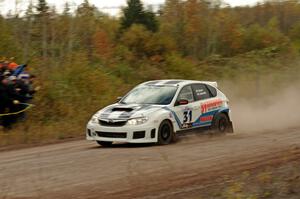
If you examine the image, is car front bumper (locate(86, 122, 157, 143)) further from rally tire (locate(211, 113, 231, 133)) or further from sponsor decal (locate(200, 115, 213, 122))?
rally tire (locate(211, 113, 231, 133))

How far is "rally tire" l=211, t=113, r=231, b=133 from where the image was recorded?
16.6m

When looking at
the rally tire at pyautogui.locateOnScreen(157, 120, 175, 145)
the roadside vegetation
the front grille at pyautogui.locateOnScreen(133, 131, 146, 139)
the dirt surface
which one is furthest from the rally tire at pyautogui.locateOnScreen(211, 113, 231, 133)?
the roadside vegetation

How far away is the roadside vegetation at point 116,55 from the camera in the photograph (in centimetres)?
2248

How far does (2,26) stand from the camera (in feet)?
77.9

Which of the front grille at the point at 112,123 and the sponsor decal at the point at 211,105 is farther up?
the sponsor decal at the point at 211,105

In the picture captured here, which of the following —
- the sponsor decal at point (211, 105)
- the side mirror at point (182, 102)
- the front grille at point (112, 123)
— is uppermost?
the side mirror at point (182, 102)

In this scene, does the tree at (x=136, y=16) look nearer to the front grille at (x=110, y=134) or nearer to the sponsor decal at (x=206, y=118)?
the sponsor decal at (x=206, y=118)

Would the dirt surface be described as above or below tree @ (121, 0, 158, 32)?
→ below

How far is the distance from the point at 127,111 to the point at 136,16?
42.3m

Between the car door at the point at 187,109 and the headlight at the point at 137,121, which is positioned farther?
the car door at the point at 187,109

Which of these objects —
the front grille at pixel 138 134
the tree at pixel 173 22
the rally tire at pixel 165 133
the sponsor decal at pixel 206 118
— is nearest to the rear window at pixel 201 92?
the sponsor decal at pixel 206 118

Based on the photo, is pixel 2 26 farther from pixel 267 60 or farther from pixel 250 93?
pixel 267 60

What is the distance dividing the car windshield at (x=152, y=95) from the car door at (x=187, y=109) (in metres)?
0.24

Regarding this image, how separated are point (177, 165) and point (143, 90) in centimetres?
468
